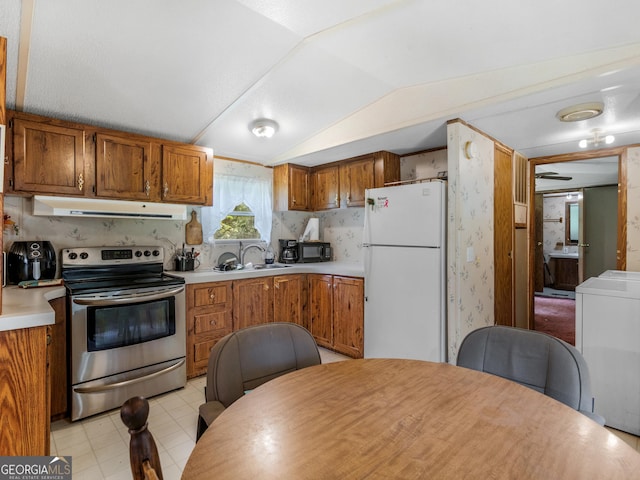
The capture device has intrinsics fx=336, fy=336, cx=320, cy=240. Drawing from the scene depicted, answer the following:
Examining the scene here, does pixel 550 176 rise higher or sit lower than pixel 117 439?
higher

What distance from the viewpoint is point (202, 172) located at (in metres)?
3.24

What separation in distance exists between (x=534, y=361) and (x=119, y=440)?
2396 millimetres

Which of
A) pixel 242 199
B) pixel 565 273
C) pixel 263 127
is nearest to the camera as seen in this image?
pixel 263 127

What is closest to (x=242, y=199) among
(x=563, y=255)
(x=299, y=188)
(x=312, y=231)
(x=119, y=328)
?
(x=299, y=188)

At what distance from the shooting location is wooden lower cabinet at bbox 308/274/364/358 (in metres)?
3.33

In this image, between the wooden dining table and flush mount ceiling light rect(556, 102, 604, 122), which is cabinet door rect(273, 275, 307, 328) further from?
flush mount ceiling light rect(556, 102, 604, 122)

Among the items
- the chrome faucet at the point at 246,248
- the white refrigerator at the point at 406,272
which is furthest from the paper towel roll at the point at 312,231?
the white refrigerator at the point at 406,272

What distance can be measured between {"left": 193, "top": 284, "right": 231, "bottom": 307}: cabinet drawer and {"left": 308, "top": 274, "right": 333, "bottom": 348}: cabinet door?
0.98 m

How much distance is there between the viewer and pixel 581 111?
2.30m

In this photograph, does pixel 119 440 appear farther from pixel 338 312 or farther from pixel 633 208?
pixel 633 208

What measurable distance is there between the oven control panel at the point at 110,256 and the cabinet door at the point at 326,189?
185cm

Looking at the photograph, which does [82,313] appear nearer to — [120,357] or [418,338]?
[120,357]

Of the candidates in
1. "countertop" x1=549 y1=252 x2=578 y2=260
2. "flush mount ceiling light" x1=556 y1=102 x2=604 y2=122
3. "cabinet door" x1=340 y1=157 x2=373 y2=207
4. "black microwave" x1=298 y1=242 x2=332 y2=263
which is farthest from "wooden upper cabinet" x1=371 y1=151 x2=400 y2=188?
"countertop" x1=549 y1=252 x2=578 y2=260

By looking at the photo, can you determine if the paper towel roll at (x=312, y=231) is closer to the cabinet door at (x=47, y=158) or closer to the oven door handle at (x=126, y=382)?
the oven door handle at (x=126, y=382)
